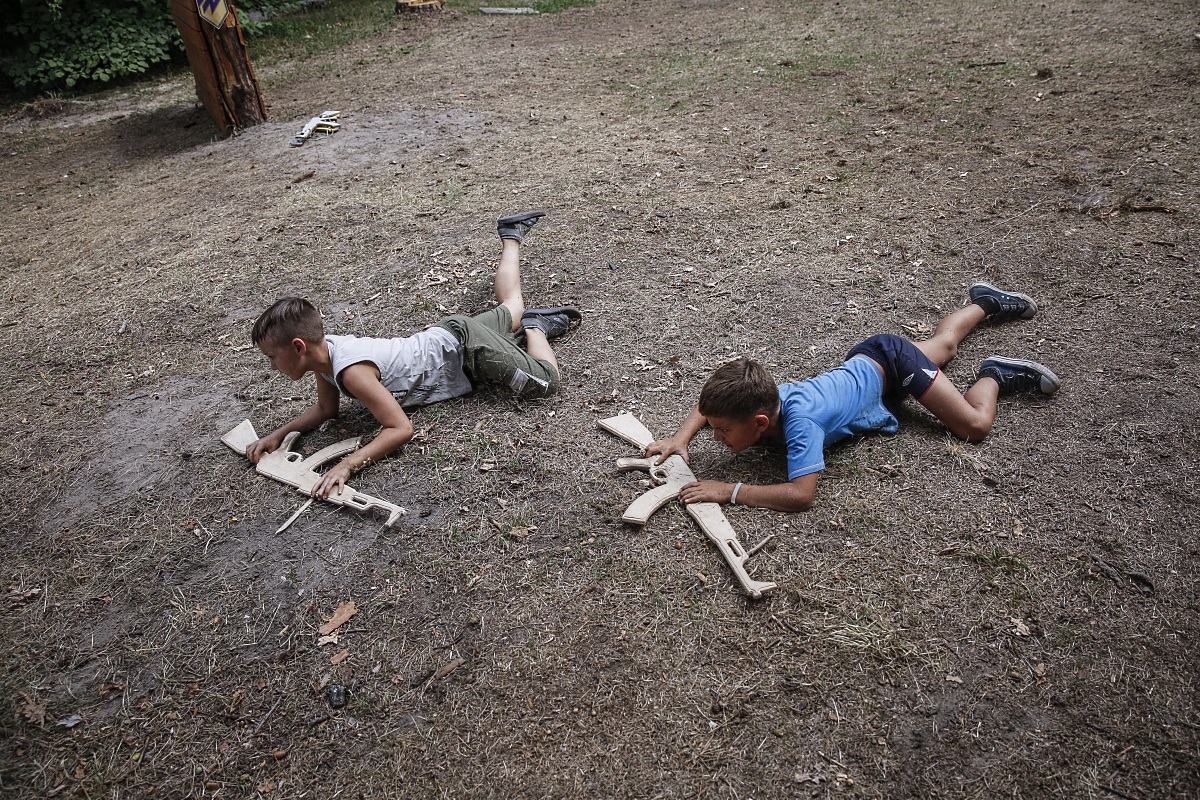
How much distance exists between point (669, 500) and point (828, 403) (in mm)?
834

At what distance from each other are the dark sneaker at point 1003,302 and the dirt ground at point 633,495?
0.54ft

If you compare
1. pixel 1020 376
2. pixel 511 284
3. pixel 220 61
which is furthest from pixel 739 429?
pixel 220 61

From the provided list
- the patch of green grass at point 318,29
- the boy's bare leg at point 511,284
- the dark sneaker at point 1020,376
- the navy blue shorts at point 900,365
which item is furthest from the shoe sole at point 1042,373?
the patch of green grass at point 318,29

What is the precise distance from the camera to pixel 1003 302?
4.13 metres

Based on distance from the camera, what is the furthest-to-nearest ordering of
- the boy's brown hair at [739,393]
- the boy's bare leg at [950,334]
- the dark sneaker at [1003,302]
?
the dark sneaker at [1003,302] < the boy's bare leg at [950,334] < the boy's brown hair at [739,393]

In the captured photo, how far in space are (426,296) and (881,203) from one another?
3503 mm

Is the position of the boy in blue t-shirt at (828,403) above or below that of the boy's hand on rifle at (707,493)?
above

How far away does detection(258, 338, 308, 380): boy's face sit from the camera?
3.41m

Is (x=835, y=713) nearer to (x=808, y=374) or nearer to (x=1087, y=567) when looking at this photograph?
(x=1087, y=567)

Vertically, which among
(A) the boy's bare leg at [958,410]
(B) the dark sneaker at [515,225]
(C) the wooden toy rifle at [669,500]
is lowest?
(C) the wooden toy rifle at [669,500]

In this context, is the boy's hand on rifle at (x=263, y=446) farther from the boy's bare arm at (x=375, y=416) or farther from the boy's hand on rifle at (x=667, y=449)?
the boy's hand on rifle at (x=667, y=449)

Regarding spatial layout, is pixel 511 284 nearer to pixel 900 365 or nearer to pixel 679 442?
pixel 679 442

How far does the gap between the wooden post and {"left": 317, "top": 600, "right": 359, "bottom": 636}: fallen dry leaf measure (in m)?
7.32

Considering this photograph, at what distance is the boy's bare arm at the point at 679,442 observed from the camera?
337cm
